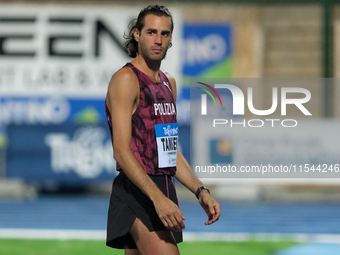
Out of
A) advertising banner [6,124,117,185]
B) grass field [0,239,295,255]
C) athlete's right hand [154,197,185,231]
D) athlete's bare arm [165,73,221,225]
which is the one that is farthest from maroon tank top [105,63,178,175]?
advertising banner [6,124,117,185]

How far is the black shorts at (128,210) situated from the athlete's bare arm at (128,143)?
222mm

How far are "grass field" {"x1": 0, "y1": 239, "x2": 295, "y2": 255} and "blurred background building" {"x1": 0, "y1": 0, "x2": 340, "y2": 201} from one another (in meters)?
4.20

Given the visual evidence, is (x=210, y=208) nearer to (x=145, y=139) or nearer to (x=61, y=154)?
(x=145, y=139)

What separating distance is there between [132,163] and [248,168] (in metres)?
7.92

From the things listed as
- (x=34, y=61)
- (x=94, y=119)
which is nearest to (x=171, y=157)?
(x=94, y=119)

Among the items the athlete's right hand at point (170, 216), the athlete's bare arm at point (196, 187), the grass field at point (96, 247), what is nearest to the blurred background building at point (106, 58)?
the grass field at point (96, 247)

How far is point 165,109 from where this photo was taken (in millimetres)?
2840

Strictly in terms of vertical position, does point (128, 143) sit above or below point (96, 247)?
above

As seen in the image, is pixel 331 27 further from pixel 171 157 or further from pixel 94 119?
pixel 171 157

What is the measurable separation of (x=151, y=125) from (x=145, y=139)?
70 mm

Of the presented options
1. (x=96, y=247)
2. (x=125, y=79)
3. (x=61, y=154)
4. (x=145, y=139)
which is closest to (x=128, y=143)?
(x=145, y=139)

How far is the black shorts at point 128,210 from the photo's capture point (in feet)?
9.07

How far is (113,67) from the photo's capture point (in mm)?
11734

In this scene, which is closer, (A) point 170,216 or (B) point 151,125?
(A) point 170,216
